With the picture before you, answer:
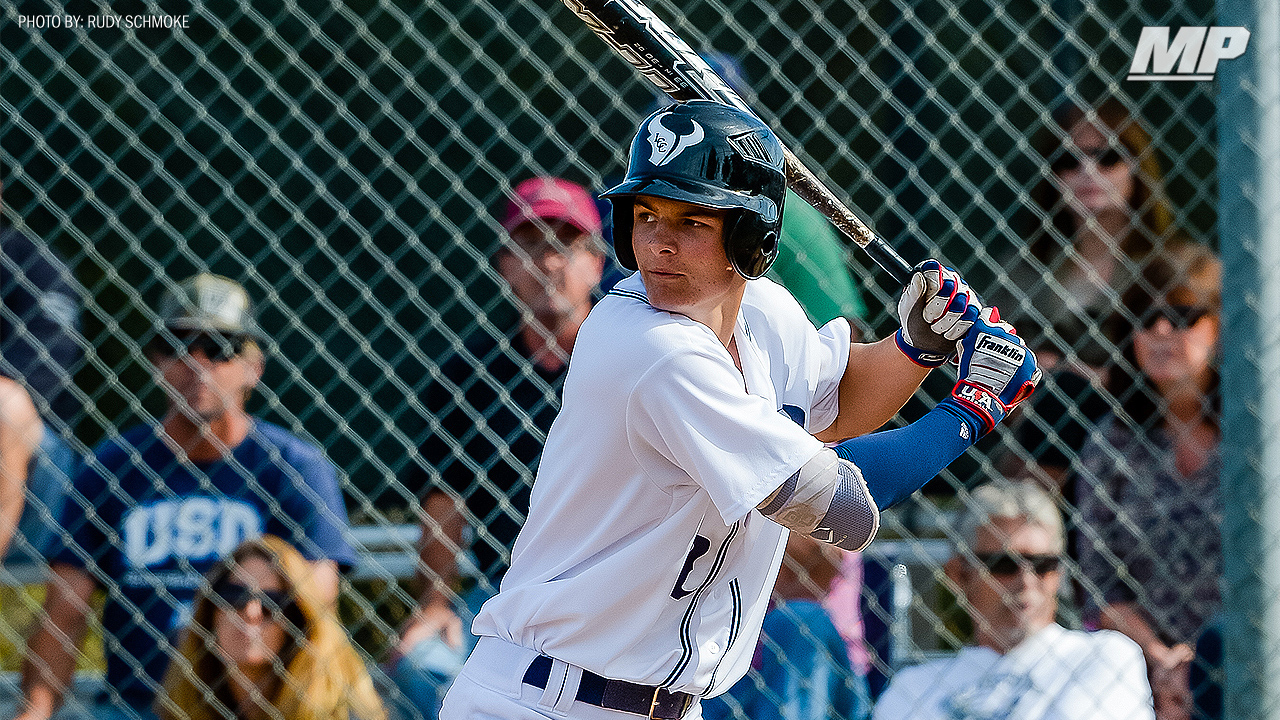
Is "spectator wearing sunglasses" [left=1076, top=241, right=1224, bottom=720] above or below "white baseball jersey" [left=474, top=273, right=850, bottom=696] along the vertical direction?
above

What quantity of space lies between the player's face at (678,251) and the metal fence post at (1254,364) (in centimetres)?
132

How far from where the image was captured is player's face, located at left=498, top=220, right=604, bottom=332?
120 inches

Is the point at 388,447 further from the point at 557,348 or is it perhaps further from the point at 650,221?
the point at 650,221

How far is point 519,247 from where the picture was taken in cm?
304

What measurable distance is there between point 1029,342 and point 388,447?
5.53 ft

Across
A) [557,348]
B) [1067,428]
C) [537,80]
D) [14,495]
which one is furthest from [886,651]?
[14,495]

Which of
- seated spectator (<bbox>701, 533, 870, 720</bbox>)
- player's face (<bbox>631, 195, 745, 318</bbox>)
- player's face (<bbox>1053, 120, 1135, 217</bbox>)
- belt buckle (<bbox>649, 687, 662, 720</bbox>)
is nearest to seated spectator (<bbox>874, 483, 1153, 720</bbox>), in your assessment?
seated spectator (<bbox>701, 533, 870, 720</bbox>)

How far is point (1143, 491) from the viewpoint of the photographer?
3.08 metres

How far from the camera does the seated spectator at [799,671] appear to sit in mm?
2955

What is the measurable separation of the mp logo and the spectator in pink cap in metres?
1.29

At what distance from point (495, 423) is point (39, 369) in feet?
3.36

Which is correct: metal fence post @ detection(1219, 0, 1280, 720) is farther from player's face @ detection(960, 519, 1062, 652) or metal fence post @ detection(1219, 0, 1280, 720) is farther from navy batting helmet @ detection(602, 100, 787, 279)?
navy batting helmet @ detection(602, 100, 787, 279)

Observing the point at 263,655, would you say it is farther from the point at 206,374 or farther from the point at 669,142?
the point at 669,142

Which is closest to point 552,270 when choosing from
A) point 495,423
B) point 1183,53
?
point 495,423
